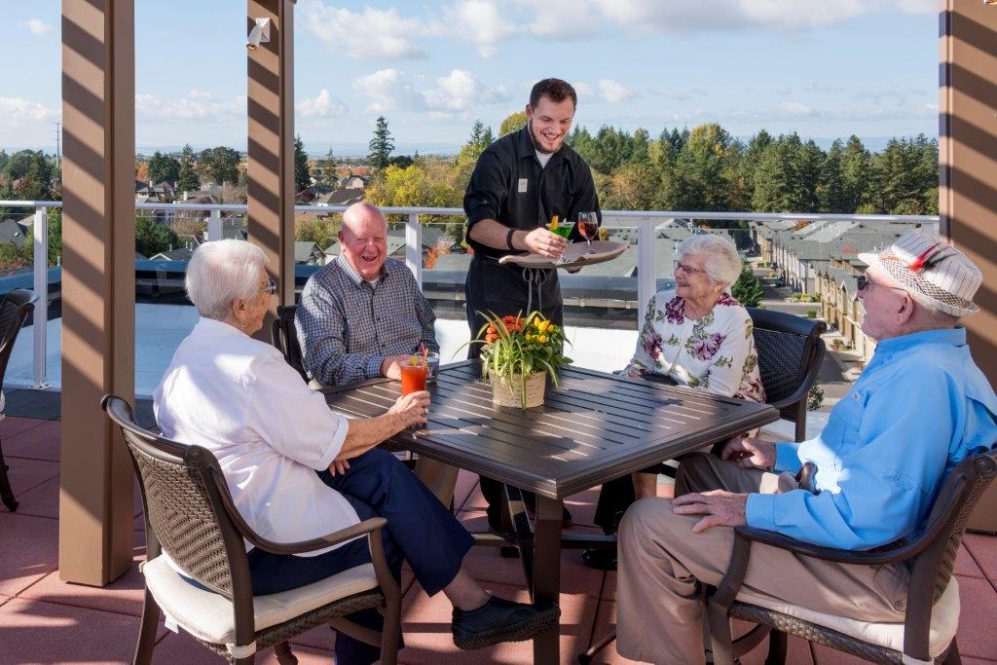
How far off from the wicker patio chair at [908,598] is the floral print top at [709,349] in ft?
3.60

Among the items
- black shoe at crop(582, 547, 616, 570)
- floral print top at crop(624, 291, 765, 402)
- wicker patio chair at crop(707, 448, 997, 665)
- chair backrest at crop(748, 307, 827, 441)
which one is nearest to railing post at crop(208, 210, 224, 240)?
floral print top at crop(624, 291, 765, 402)

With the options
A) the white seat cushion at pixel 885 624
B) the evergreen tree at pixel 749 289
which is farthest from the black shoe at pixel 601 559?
the evergreen tree at pixel 749 289

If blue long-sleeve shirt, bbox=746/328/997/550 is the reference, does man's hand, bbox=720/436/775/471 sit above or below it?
below

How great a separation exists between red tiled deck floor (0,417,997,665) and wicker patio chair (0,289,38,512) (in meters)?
0.08

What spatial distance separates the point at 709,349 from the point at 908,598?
4.51 feet

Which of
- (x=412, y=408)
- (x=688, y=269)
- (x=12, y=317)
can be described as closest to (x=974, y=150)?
(x=688, y=269)

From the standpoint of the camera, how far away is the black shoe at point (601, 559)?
3.14m

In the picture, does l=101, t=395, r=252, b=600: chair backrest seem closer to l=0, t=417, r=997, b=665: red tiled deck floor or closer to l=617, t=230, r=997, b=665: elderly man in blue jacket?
l=0, t=417, r=997, b=665: red tiled deck floor

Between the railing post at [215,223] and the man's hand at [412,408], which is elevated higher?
the railing post at [215,223]

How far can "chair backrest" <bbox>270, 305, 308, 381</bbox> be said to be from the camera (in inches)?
131

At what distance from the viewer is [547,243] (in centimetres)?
325

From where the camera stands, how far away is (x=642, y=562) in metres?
2.00

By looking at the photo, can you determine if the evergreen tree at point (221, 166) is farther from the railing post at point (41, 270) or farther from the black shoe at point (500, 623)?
the black shoe at point (500, 623)

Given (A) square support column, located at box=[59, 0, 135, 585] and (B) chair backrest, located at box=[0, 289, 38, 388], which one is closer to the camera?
(A) square support column, located at box=[59, 0, 135, 585]
